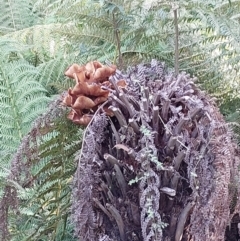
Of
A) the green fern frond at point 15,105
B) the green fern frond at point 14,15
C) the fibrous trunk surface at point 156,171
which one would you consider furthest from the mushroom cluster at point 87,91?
the green fern frond at point 14,15

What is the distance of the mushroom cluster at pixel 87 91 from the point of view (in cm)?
63

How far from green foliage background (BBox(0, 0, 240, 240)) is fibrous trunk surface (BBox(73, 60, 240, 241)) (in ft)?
0.46

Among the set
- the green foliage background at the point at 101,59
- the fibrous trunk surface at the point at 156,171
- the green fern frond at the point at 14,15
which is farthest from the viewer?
the green fern frond at the point at 14,15

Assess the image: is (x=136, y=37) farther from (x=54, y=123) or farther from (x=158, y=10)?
(x=54, y=123)

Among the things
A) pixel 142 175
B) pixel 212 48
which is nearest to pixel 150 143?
pixel 142 175

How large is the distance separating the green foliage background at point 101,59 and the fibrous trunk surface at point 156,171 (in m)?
0.14

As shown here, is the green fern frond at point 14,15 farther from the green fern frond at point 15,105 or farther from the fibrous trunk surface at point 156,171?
the fibrous trunk surface at point 156,171

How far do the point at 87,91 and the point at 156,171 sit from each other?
0.16 meters

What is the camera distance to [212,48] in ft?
3.21

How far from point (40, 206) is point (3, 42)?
17.1 inches

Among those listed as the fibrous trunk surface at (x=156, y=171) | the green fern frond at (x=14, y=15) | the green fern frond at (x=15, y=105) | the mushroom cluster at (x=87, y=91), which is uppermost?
the green fern frond at (x=14, y=15)

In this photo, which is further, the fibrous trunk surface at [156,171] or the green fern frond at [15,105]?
the green fern frond at [15,105]

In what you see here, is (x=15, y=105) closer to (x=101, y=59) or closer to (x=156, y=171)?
(x=101, y=59)

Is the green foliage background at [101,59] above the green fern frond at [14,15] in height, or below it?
below
